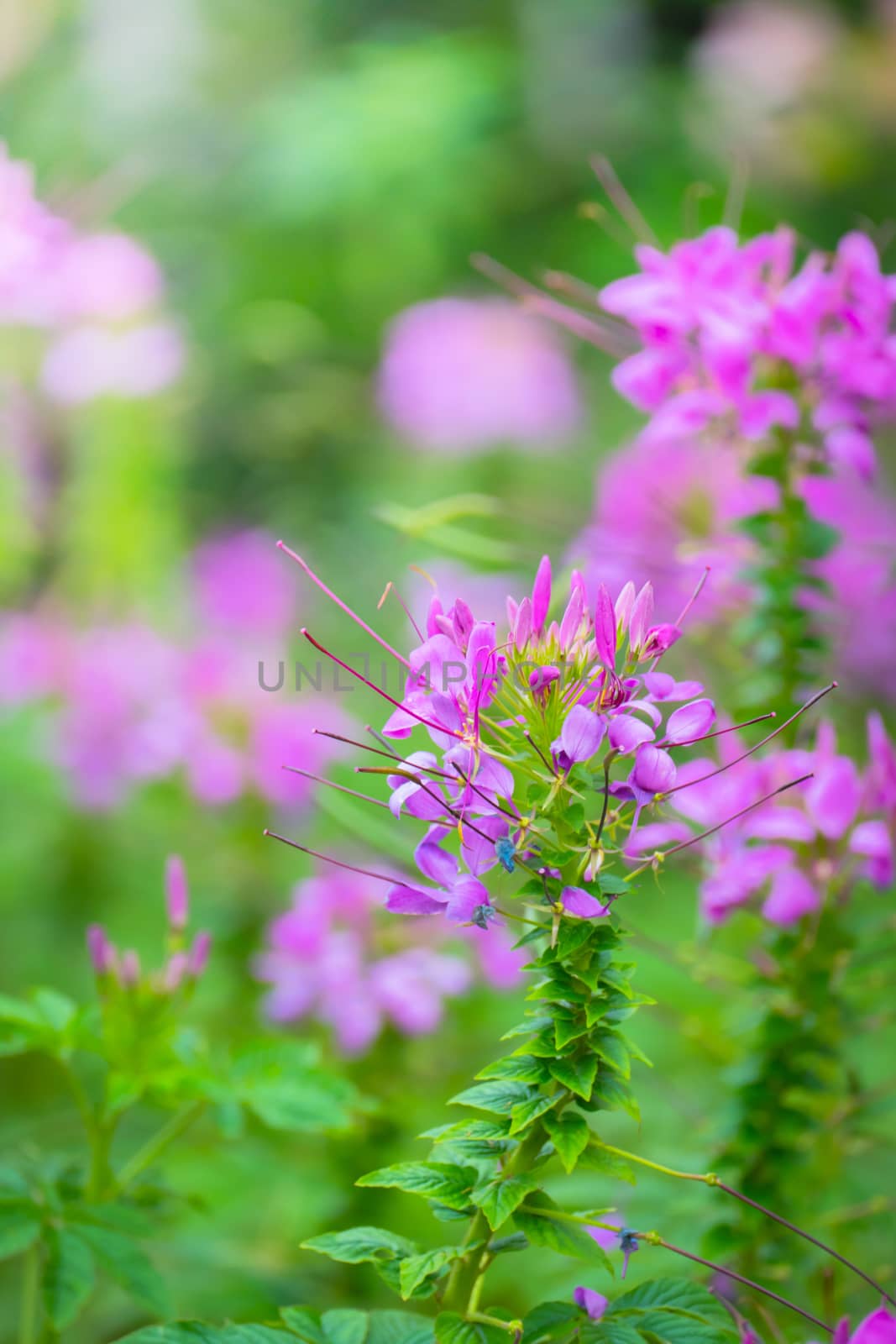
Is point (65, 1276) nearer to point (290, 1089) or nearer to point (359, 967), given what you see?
point (290, 1089)

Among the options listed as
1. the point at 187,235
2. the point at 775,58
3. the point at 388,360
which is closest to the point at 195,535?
the point at 388,360

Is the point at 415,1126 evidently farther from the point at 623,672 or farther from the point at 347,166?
the point at 347,166

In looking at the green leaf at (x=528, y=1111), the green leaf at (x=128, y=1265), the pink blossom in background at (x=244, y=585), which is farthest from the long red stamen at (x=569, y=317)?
the pink blossom in background at (x=244, y=585)

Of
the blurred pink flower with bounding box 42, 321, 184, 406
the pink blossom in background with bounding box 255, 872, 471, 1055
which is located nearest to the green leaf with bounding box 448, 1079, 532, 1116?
the pink blossom in background with bounding box 255, 872, 471, 1055

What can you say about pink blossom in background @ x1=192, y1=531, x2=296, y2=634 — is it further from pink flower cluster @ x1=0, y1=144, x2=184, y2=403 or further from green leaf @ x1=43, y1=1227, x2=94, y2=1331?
green leaf @ x1=43, y1=1227, x2=94, y2=1331

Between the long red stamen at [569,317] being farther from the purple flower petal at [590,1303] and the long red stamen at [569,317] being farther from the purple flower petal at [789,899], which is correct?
the purple flower petal at [590,1303]
